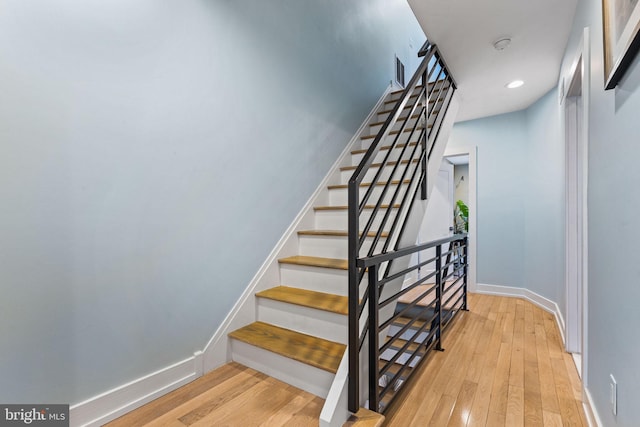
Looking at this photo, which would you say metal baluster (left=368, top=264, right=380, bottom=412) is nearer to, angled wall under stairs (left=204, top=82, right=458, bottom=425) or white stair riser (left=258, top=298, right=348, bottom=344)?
angled wall under stairs (left=204, top=82, right=458, bottom=425)

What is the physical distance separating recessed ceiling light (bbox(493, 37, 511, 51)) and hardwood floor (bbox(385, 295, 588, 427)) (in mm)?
2310

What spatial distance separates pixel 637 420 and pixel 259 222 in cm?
195

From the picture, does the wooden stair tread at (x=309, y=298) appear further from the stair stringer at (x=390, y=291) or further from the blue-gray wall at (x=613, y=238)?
the blue-gray wall at (x=613, y=238)

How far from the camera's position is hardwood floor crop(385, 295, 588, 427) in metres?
1.46

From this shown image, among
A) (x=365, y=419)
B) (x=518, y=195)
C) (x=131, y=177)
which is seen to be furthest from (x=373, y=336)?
(x=518, y=195)

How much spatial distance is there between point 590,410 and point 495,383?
43cm

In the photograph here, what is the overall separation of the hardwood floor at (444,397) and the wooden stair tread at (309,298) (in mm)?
450

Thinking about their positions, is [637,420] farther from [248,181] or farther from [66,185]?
[66,185]

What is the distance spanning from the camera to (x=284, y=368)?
1.67m

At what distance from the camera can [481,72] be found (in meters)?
2.72

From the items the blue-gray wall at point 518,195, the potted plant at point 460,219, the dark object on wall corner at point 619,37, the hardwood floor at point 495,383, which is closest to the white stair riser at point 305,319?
the hardwood floor at point 495,383

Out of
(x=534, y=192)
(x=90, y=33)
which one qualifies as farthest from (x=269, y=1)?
(x=534, y=192)

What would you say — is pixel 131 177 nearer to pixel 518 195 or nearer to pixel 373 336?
pixel 373 336

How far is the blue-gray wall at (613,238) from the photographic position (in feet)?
3.00
